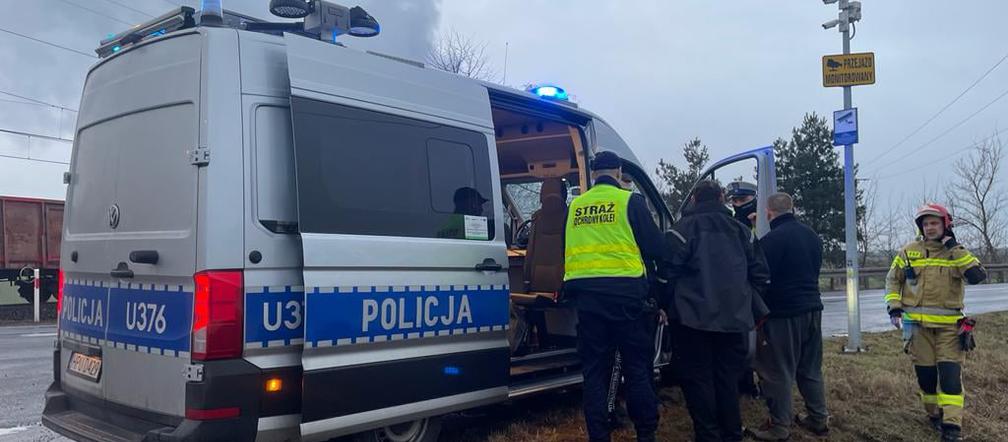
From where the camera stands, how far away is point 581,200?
14.6 ft

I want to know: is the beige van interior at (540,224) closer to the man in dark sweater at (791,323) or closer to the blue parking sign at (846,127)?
the man in dark sweater at (791,323)

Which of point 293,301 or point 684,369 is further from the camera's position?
point 684,369

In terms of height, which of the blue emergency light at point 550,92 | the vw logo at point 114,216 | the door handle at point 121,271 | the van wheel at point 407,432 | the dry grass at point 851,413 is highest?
the blue emergency light at point 550,92

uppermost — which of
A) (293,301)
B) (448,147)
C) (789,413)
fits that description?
(448,147)

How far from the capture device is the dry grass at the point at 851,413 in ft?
16.2

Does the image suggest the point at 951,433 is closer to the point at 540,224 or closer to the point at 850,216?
the point at 540,224

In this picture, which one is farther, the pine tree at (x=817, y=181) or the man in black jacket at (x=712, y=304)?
the pine tree at (x=817, y=181)

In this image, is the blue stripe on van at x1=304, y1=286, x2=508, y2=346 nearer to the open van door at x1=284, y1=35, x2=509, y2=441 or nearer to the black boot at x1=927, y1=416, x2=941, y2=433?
the open van door at x1=284, y1=35, x2=509, y2=441

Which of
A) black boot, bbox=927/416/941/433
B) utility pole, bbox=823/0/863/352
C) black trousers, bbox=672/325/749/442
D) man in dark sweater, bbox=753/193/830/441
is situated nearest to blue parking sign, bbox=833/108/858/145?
utility pole, bbox=823/0/863/352

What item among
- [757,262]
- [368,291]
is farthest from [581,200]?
[368,291]

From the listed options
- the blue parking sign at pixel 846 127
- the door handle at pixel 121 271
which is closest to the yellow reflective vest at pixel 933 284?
the blue parking sign at pixel 846 127

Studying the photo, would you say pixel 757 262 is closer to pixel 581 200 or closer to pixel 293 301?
pixel 581 200

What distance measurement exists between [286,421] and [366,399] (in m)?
0.42

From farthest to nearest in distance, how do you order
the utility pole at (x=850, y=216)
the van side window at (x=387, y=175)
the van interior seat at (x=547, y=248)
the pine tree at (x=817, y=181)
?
1. the pine tree at (x=817, y=181)
2. the utility pole at (x=850, y=216)
3. the van interior seat at (x=547, y=248)
4. the van side window at (x=387, y=175)
